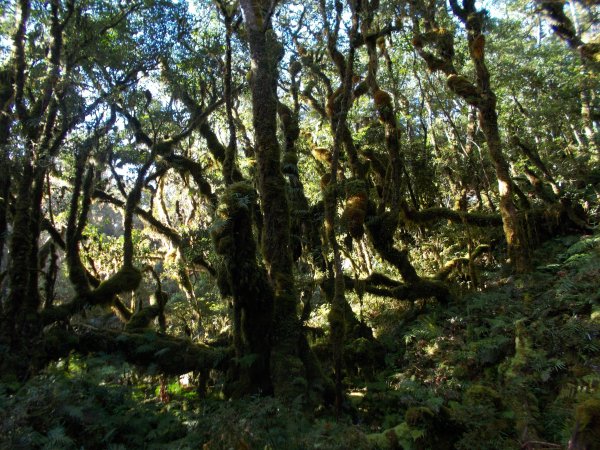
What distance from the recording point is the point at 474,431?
13.5 feet

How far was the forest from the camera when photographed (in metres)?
4.79

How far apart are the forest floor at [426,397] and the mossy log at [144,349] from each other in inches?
25.7

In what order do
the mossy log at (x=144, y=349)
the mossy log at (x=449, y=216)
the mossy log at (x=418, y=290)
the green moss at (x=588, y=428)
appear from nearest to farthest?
the green moss at (x=588, y=428)
the mossy log at (x=144, y=349)
the mossy log at (x=418, y=290)
the mossy log at (x=449, y=216)

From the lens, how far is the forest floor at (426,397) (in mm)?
4121

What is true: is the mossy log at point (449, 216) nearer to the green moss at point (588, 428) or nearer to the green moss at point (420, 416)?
the green moss at point (420, 416)

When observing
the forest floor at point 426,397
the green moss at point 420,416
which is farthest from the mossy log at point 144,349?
the green moss at point 420,416

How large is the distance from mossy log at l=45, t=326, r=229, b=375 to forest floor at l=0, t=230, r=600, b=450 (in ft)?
2.14

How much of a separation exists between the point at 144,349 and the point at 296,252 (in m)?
4.33

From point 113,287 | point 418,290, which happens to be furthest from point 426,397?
point 113,287

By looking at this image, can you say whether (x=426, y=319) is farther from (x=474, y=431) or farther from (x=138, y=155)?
(x=138, y=155)

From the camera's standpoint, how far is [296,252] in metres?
10.5

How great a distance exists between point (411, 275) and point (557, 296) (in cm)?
361

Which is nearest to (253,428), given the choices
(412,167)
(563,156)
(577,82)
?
(412,167)

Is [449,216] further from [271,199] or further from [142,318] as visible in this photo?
[142,318]
